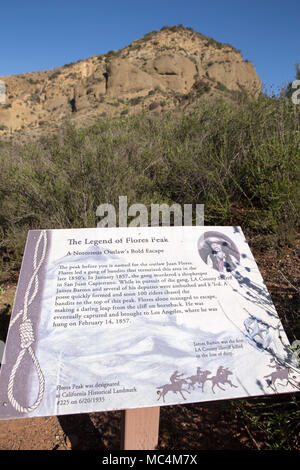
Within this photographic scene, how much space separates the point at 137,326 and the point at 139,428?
53cm

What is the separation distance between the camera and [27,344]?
1.42m

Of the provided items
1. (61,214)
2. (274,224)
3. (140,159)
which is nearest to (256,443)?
(274,224)

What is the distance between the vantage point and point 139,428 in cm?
154

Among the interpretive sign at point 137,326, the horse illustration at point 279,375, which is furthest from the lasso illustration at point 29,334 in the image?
the horse illustration at point 279,375

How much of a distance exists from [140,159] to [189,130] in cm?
162

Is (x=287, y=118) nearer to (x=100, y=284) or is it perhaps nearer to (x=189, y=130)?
(x=189, y=130)

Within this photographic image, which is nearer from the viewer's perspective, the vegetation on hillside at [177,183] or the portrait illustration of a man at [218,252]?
the portrait illustration of a man at [218,252]

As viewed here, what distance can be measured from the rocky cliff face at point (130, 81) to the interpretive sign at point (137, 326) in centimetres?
1937

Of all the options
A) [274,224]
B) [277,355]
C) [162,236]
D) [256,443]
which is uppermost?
[274,224]

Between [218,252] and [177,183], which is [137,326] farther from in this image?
[177,183]

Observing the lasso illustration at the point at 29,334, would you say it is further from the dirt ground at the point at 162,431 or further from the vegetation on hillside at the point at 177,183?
the vegetation on hillside at the point at 177,183

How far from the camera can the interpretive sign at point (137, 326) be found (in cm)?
135

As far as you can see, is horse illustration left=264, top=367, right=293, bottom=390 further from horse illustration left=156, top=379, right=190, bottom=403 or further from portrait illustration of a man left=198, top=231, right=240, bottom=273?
portrait illustration of a man left=198, top=231, right=240, bottom=273

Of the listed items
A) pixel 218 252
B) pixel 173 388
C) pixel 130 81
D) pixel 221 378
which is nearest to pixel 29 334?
pixel 173 388
